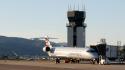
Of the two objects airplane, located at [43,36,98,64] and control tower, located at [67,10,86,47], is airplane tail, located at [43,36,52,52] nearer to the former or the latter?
airplane, located at [43,36,98,64]

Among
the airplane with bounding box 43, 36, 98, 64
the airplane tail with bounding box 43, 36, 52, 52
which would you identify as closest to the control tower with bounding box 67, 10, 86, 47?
the airplane tail with bounding box 43, 36, 52, 52

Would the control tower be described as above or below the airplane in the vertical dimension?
above

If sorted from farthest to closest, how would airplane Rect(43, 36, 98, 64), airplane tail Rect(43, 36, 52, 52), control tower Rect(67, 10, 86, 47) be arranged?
control tower Rect(67, 10, 86, 47) → airplane tail Rect(43, 36, 52, 52) → airplane Rect(43, 36, 98, 64)

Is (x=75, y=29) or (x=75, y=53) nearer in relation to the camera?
(x=75, y=53)

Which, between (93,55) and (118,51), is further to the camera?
(118,51)

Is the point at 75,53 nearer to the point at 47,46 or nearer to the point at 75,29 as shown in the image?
the point at 47,46

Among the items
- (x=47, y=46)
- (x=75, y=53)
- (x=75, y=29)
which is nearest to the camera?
(x=75, y=53)

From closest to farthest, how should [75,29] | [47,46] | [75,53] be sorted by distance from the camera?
[75,53], [47,46], [75,29]

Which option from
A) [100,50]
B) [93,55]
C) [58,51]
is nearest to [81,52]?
[93,55]

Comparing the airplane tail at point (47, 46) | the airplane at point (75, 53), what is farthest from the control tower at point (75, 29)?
the airplane at point (75, 53)

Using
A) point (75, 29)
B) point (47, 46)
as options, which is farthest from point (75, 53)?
point (75, 29)

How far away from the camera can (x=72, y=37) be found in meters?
197

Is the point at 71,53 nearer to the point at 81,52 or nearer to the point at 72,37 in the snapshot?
the point at 81,52

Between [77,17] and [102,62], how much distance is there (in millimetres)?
97586
